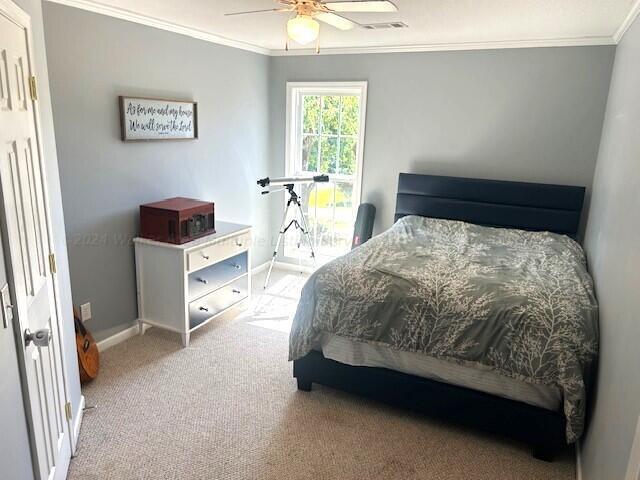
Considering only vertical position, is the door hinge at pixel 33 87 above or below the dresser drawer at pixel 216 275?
above

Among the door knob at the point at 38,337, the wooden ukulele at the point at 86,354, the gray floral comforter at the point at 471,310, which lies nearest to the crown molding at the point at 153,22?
the wooden ukulele at the point at 86,354

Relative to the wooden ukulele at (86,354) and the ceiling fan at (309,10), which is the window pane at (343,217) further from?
the wooden ukulele at (86,354)

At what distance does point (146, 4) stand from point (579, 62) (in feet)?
10.5

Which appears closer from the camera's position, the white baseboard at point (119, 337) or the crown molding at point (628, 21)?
the crown molding at point (628, 21)

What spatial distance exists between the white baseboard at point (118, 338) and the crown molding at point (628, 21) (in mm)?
3887

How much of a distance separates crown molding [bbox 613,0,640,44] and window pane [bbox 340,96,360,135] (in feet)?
7.01

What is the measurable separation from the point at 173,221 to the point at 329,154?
2093 millimetres

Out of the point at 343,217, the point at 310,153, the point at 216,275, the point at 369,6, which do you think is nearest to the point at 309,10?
the point at 369,6

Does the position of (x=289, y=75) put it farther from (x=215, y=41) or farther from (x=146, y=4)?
(x=146, y=4)

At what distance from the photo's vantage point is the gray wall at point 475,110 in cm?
363

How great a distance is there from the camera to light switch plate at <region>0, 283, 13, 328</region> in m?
1.37

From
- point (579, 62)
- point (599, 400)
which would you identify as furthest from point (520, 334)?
point (579, 62)

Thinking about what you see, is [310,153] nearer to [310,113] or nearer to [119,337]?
[310,113]

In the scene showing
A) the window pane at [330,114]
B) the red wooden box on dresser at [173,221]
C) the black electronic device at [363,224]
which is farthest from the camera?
the window pane at [330,114]
